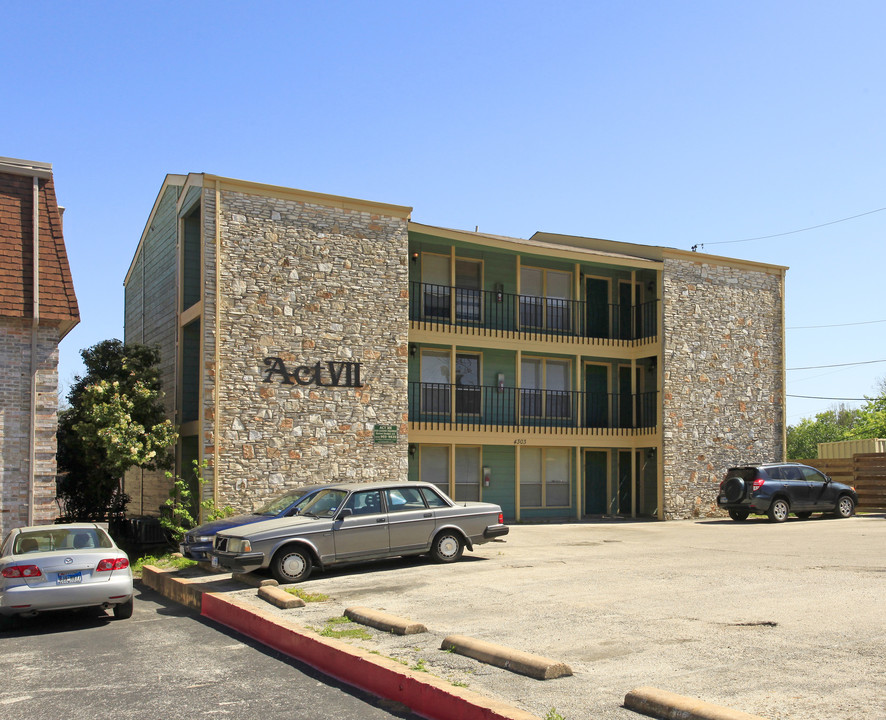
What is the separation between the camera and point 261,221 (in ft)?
65.2

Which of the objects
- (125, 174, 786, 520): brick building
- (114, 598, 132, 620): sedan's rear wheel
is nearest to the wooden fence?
(125, 174, 786, 520): brick building

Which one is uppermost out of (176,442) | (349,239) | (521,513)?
(349,239)

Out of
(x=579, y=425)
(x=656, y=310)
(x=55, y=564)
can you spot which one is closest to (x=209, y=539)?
(x=55, y=564)

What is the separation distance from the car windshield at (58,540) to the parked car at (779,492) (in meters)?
16.2

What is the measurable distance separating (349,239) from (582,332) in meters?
8.82

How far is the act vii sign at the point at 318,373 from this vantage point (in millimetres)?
19612

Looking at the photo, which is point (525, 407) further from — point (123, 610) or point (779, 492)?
point (123, 610)

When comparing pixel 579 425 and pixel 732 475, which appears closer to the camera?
pixel 732 475

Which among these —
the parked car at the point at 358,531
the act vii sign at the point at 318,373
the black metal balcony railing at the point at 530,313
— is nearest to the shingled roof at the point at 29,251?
the act vii sign at the point at 318,373

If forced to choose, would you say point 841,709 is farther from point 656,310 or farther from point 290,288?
point 656,310

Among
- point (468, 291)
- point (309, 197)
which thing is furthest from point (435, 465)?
point (309, 197)

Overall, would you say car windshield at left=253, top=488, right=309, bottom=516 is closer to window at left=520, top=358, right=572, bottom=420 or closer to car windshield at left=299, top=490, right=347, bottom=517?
car windshield at left=299, top=490, right=347, bottom=517

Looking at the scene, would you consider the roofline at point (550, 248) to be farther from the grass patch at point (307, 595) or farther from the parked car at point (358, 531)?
the grass patch at point (307, 595)

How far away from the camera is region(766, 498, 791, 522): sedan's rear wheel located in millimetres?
22531
